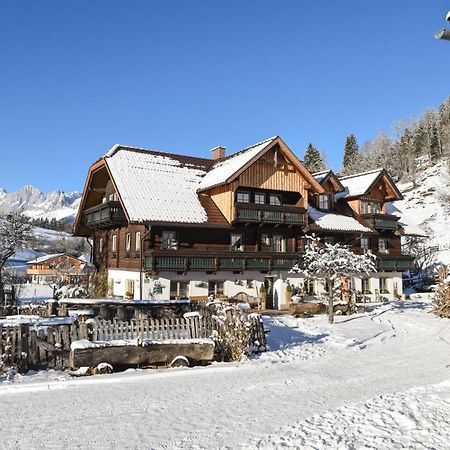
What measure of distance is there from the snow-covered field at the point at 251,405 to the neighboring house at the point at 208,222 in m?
13.4

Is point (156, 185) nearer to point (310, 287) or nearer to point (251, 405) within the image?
point (310, 287)

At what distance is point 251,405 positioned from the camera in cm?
924

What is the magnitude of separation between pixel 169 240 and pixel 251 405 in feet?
64.0

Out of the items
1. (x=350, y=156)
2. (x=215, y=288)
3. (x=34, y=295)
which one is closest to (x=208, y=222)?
(x=215, y=288)

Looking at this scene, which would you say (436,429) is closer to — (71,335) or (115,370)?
(115,370)

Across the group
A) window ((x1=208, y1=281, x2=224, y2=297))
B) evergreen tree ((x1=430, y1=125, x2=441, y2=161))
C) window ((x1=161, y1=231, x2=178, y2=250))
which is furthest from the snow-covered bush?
evergreen tree ((x1=430, y1=125, x2=441, y2=161))

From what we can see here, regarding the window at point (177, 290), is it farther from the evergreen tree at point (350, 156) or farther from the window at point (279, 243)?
the evergreen tree at point (350, 156)

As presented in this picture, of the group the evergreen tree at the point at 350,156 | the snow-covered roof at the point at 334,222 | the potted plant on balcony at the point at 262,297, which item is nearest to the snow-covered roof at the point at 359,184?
the snow-covered roof at the point at 334,222

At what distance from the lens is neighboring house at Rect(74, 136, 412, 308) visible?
2727cm

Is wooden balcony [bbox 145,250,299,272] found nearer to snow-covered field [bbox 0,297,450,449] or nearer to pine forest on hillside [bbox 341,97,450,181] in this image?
snow-covered field [bbox 0,297,450,449]

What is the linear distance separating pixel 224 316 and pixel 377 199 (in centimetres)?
2734

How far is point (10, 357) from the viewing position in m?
11.5

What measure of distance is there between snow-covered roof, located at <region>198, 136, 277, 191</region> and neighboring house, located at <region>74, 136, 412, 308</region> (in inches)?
4.5

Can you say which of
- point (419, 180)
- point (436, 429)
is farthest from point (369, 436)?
point (419, 180)
